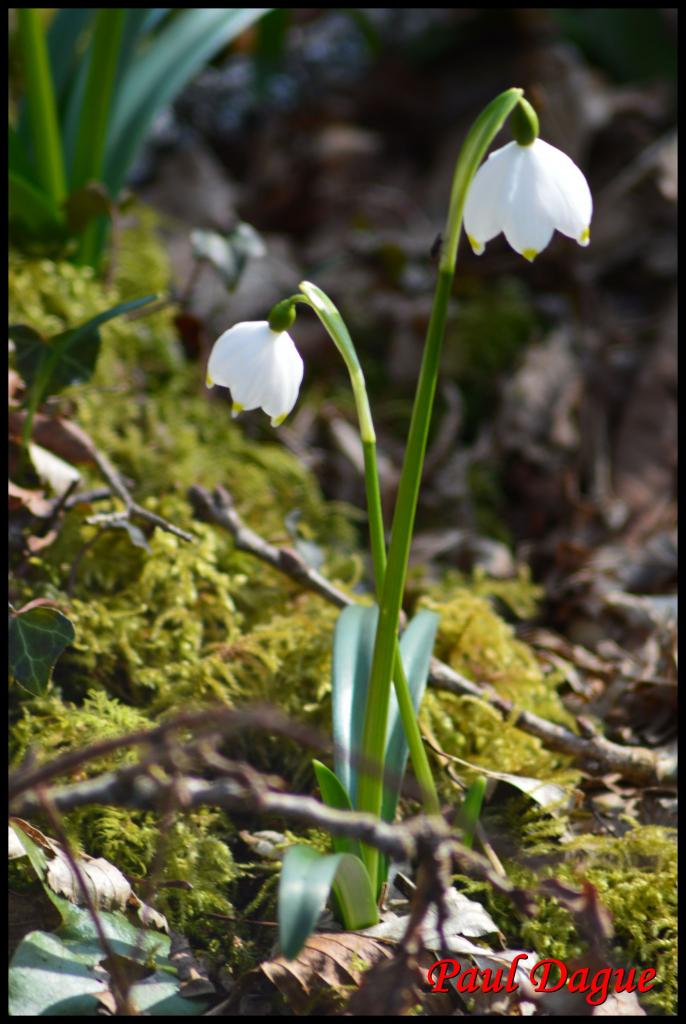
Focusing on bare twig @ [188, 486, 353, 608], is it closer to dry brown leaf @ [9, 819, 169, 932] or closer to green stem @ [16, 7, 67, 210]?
dry brown leaf @ [9, 819, 169, 932]

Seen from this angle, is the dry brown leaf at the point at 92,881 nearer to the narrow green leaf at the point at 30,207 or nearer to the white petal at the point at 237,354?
the white petal at the point at 237,354

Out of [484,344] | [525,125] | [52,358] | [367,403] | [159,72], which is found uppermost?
[159,72]

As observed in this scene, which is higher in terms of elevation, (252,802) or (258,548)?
(258,548)

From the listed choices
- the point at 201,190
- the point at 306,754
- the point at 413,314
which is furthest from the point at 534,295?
the point at 306,754

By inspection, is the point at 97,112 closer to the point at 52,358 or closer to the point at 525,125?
the point at 52,358

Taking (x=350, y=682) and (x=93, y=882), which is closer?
(x=93, y=882)

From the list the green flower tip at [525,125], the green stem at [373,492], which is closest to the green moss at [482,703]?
the green stem at [373,492]

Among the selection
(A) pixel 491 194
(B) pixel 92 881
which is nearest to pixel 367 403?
(A) pixel 491 194
